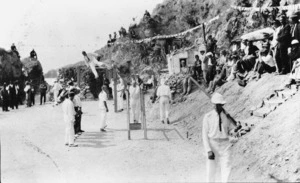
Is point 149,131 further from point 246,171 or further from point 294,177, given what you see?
point 294,177

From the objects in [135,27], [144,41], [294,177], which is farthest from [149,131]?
[135,27]

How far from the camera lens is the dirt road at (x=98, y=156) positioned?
350 inches

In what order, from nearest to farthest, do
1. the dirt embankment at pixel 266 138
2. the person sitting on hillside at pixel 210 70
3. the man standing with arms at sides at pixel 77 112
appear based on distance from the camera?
1. the dirt embankment at pixel 266 138
2. the man standing with arms at sides at pixel 77 112
3. the person sitting on hillside at pixel 210 70

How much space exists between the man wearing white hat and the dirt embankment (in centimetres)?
142

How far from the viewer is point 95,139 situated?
13.5 metres

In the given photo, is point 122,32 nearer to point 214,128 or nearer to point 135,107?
point 135,107

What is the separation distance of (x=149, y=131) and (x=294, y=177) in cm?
797

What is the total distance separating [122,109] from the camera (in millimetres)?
21141

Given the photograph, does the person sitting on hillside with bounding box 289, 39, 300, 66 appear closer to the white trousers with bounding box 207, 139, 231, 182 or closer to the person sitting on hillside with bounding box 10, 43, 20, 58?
the white trousers with bounding box 207, 139, 231, 182

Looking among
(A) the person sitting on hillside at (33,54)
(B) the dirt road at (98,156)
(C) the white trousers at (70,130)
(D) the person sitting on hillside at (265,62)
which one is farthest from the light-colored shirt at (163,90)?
(A) the person sitting on hillside at (33,54)

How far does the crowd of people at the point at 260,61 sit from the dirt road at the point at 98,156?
8.25ft

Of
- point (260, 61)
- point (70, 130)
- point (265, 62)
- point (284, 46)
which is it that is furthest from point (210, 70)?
point (70, 130)

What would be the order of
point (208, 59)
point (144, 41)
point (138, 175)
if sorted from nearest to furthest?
point (138, 175), point (208, 59), point (144, 41)

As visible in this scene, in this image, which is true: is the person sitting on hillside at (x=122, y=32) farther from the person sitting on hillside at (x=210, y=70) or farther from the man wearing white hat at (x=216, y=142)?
the man wearing white hat at (x=216, y=142)
